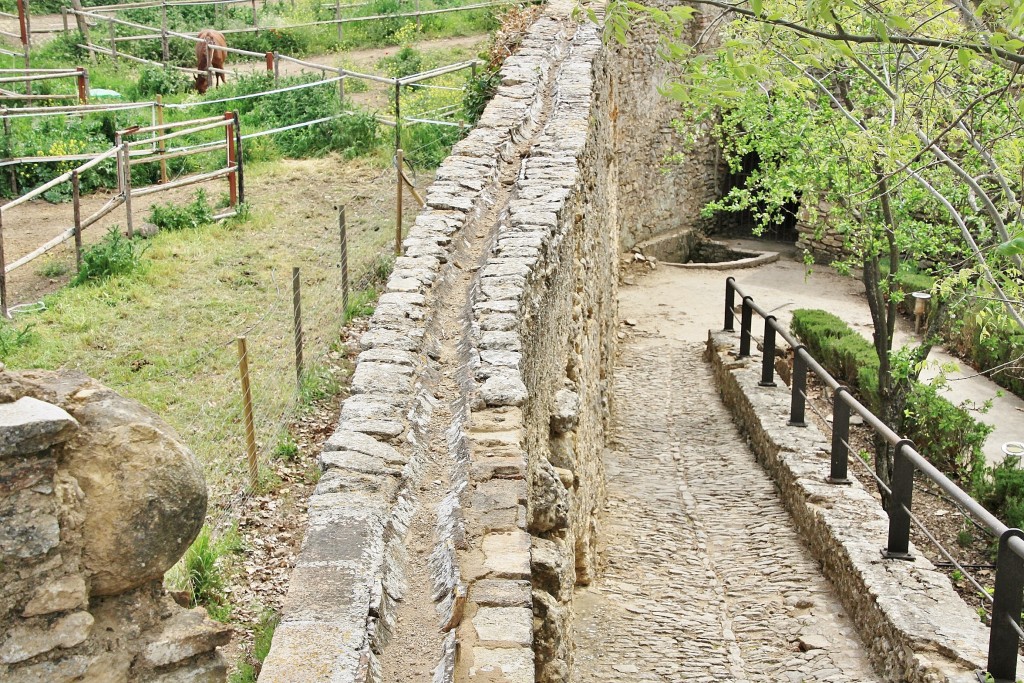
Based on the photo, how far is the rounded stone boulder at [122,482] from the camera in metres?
2.60

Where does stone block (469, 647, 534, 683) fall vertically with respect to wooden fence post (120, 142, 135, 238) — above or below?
below

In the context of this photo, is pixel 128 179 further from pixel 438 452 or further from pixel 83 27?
pixel 83 27

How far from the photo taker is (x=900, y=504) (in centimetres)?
598

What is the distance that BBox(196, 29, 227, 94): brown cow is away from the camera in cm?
1577

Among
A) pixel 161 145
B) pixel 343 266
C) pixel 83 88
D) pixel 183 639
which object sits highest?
pixel 83 88

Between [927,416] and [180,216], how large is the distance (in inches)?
275

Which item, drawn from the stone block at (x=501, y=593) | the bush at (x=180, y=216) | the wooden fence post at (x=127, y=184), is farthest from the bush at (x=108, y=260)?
the stone block at (x=501, y=593)

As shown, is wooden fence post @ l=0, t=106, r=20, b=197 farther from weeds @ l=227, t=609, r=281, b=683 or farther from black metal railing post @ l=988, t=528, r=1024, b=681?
black metal railing post @ l=988, t=528, r=1024, b=681

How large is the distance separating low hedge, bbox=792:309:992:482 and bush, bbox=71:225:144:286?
6.37 metres

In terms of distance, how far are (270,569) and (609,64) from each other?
7257 millimetres

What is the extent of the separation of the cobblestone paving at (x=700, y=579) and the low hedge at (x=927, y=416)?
60.9 inches

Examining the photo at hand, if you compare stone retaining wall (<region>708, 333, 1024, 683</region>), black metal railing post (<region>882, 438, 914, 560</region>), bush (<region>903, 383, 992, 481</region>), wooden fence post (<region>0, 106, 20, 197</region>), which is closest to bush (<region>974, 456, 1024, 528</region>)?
bush (<region>903, 383, 992, 481</region>)

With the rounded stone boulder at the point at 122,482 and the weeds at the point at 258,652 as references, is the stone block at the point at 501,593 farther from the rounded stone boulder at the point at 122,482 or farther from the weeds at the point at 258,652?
the weeds at the point at 258,652

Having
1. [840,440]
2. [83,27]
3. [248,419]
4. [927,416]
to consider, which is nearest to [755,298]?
[927,416]
